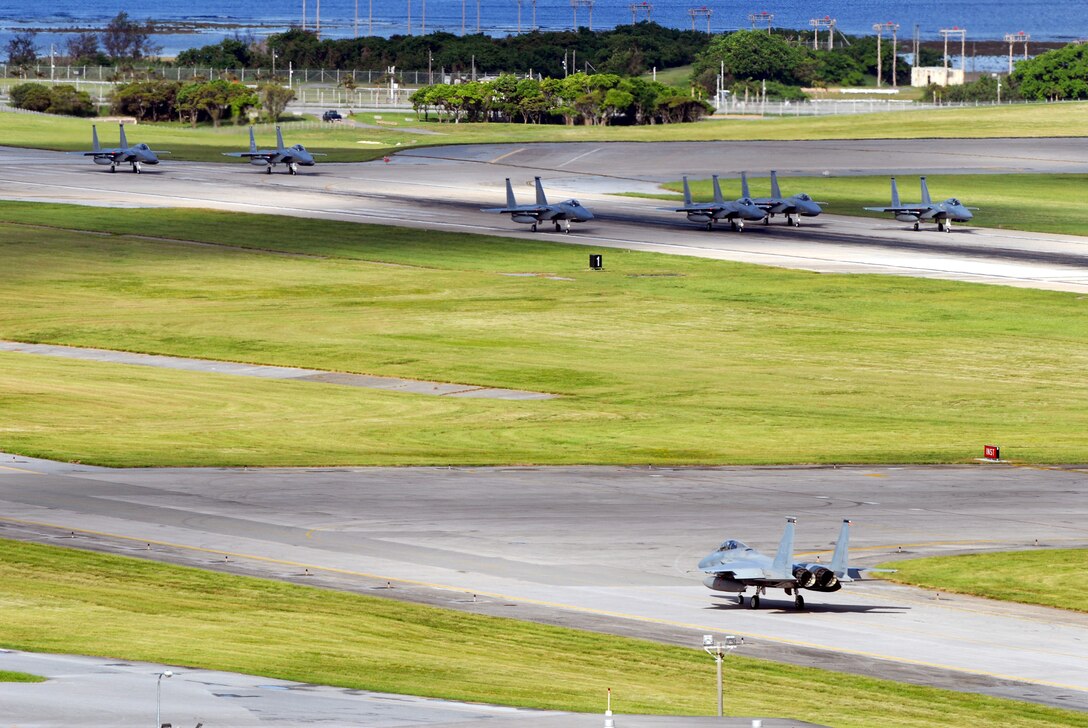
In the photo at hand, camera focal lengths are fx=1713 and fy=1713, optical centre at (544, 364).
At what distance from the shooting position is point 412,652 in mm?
32562

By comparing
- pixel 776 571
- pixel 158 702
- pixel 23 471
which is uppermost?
pixel 158 702

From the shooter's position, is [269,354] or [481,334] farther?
[481,334]

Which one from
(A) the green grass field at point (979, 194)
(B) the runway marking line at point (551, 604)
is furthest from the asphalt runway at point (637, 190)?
(B) the runway marking line at point (551, 604)

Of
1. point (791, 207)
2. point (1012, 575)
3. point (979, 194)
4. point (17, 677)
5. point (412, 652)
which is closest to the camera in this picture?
point (17, 677)

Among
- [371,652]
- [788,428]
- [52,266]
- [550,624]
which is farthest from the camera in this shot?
[52,266]

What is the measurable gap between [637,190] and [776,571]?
12748 centimetres

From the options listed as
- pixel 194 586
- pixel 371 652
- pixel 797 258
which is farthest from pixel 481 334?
pixel 371 652

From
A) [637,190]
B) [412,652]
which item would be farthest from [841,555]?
[637,190]

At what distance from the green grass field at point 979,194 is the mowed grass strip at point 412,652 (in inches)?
4253

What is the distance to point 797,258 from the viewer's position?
117688mm

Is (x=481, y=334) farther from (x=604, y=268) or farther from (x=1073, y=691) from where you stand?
(x=1073, y=691)

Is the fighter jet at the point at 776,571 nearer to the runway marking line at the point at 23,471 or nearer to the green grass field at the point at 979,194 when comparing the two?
the runway marking line at the point at 23,471

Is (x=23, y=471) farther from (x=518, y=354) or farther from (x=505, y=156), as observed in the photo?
(x=505, y=156)

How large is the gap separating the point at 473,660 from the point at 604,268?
8182 centimetres
